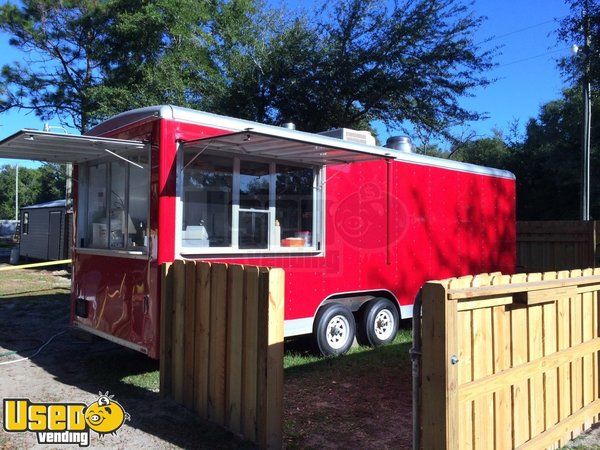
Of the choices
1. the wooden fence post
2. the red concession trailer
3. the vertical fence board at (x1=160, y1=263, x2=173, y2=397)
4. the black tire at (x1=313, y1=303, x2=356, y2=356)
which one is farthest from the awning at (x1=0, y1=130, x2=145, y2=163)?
the wooden fence post

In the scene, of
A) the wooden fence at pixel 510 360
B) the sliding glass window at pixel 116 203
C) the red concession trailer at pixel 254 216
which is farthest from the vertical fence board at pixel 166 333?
the wooden fence at pixel 510 360

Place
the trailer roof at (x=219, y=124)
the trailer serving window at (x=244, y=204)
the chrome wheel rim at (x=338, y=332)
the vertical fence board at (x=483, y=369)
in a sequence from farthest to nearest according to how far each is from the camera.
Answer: the chrome wheel rim at (x=338, y=332) < the trailer serving window at (x=244, y=204) < the trailer roof at (x=219, y=124) < the vertical fence board at (x=483, y=369)

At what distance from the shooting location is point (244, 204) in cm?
595

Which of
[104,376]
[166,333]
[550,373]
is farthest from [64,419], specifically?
[550,373]

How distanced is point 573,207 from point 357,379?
17.5m

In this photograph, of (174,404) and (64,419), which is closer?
(64,419)

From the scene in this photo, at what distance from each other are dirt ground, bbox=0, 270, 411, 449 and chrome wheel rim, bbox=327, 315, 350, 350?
0.21 meters

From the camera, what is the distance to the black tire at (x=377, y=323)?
705cm

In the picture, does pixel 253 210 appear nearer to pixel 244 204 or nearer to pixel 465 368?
pixel 244 204

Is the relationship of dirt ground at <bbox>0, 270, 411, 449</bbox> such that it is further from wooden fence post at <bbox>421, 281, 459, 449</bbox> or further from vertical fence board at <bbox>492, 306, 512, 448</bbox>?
wooden fence post at <bbox>421, 281, 459, 449</bbox>

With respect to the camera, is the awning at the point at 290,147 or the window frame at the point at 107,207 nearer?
the awning at the point at 290,147

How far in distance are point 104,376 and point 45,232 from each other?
18405 mm

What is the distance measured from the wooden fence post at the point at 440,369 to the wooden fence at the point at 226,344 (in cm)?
126

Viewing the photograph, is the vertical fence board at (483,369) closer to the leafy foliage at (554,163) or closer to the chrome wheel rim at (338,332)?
the chrome wheel rim at (338,332)
